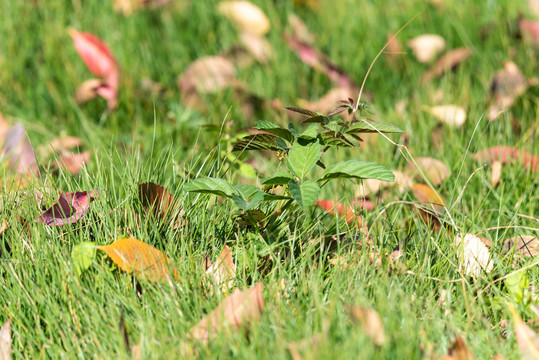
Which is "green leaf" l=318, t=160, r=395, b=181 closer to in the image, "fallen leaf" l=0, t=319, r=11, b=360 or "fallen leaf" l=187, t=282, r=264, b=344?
"fallen leaf" l=187, t=282, r=264, b=344

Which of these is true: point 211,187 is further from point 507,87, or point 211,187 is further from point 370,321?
point 507,87

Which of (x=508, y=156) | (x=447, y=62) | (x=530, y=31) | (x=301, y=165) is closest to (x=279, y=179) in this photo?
(x=301, y=165)

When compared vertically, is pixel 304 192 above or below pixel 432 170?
above

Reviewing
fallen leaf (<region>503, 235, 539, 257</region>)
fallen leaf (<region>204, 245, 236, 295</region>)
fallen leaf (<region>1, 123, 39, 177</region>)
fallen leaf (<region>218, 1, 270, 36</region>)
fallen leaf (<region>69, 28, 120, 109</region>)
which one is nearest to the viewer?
fallen leaf (<region>204, 245, 236, 295</region>)

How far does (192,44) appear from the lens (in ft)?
9.86

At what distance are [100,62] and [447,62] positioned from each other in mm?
1458

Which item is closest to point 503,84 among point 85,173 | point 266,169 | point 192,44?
point 266,169

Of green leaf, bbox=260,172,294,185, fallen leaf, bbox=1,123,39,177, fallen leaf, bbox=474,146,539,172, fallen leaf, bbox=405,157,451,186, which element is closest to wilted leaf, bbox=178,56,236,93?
fallen leaf, bbox=1,123,39,177

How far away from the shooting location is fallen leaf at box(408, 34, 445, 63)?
2.78m

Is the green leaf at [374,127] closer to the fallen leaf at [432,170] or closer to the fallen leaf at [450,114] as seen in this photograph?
the fallen leaf at [432,170]

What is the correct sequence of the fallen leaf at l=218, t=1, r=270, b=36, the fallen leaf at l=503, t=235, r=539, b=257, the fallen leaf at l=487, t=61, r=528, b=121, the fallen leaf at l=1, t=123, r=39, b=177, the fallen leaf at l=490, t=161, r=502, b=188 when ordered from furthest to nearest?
1. the fallen leaf at l=218, t=1, r=270, b=36
2. the fallen leaf at l=487, t=61, r=528, b=121
3. the fallen leaf at l=1, t=123, r=39, b=177
4. the fallen leaf at l=490, t=161, r=502, b=188
5. the fallen leaf at l=503, t=235, r=539, b=257

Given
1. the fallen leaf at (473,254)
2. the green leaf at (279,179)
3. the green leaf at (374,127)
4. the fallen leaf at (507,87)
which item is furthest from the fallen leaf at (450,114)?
the green leaf at (279,179)

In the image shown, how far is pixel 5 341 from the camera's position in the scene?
1.19m

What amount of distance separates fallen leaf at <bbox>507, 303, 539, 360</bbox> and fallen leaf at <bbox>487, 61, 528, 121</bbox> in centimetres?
140
